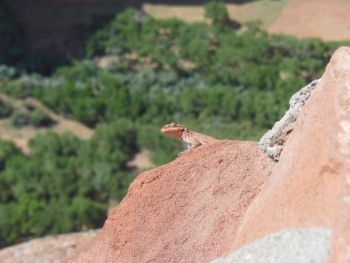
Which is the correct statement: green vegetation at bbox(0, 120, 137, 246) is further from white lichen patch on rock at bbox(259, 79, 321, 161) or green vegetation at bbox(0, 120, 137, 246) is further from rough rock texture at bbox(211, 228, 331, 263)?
rough rock texture at bbox(211, 228, 331, 263)

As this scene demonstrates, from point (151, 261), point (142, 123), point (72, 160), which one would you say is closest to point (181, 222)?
point (151, 261)

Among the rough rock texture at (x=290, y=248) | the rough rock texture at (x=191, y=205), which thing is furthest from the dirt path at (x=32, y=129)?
the rough rock texture at (x=290, y=248)

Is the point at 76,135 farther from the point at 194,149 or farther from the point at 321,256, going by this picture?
the point at 321,256

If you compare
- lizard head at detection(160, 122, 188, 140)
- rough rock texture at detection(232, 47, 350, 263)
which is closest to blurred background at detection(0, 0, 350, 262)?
lizard head at detection(160, 122, 188, 140)

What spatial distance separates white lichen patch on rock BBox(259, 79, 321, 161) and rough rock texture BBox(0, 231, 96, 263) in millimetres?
6595

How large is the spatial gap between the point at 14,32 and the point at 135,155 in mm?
10075

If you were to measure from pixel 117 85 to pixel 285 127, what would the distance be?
21.6 meters

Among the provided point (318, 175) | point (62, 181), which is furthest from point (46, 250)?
point (62, 181)

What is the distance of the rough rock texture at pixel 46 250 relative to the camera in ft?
43.2

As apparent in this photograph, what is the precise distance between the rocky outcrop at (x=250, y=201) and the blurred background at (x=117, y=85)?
9.41 meters

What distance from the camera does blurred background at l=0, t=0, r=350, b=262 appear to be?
2183 centimetres

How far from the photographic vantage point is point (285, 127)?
22.4 feet

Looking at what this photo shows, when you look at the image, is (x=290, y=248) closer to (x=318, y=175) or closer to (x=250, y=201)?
(x=318, y=175)

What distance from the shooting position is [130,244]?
7.03 metres
